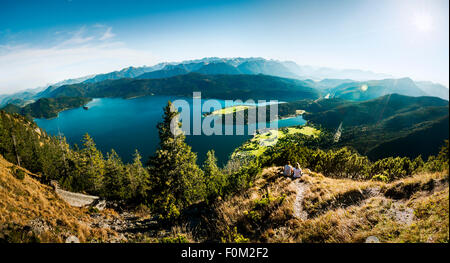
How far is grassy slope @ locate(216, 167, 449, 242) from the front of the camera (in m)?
5.62

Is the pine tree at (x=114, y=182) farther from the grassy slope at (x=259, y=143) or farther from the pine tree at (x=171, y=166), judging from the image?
the grassy slope at (x=259, y=143)

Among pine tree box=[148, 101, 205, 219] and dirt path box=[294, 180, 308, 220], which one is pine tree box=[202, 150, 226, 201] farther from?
dirt path box=[294, 180, 308, 220]

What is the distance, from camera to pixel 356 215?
23.4ft

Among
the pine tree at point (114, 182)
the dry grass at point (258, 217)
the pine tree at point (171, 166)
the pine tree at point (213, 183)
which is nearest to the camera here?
the dry grass at point (258, 217)

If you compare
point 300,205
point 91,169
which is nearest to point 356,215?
point 300,205

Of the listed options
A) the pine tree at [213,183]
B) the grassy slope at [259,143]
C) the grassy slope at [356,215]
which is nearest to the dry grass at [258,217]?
the grassy slope at [356,215]

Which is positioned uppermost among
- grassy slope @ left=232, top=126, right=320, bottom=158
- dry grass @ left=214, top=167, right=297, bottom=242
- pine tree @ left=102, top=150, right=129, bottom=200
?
dry grass @ left=214, top=167, right=297, bottom=242

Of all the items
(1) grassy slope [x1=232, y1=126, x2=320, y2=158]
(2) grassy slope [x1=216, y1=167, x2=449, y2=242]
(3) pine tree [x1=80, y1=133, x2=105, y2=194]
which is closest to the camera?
(2) grassy slope [x1=216, y1=167, x2=449, y2=242]

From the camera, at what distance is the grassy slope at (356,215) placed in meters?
5.62

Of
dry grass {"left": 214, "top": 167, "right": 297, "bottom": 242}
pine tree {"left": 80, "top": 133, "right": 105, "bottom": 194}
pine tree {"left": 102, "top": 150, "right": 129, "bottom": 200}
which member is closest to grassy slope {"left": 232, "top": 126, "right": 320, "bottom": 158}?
pine tree {"left": 102, "top": 150, "right": 129, "bottom": 200}

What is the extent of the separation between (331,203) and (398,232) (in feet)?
11.9

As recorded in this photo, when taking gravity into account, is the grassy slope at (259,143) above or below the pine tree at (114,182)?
below

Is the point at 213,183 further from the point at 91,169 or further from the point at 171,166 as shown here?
the point at 91,169
